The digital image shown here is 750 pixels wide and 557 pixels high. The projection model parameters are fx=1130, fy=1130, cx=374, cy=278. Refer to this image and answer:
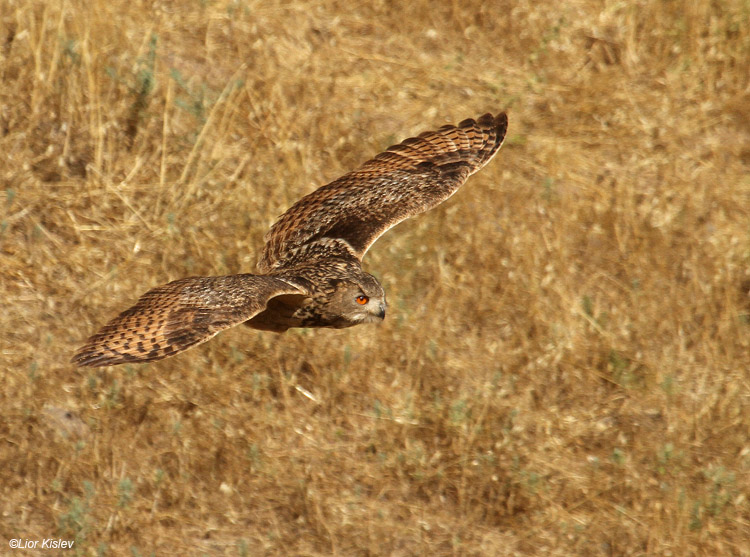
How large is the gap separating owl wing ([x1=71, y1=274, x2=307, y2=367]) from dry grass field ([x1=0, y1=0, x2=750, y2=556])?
1.93 meters

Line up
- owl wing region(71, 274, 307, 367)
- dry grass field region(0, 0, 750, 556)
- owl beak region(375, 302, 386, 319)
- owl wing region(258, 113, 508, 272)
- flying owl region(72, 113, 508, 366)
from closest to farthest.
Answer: owl wing region(71, 274, 307, 367) < flying owl region(72, 113, 508, 366) < owl beak region(375, 302, 386, 319) < owl wing region(258, 113, 508, 272) < dry grass field region(0, 0, 750, 556)

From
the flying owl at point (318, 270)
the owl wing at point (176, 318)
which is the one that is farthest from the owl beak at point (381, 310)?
the owl wing at point (176, 318)

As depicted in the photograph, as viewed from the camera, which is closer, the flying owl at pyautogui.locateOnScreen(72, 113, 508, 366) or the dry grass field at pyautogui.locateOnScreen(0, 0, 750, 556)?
the flying owl at pyautogui.locateOnScreen(72, 113, 508, 366)

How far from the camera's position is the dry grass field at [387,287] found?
8.04 metres

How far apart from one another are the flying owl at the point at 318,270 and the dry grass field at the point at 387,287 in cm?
117

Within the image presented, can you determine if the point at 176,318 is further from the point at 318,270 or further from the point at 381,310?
the point at 381,310

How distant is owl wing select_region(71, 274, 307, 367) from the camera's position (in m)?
5.86

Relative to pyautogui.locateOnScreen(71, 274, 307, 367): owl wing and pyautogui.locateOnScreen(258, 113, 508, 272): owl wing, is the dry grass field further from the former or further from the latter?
pyautogui.locateOnScreen(71, 274, 307, 367): owl wing

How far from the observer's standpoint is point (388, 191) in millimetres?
8008

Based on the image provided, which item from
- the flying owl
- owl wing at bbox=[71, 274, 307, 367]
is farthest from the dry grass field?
owl wing at bbox=[71, 274, 307, 367]

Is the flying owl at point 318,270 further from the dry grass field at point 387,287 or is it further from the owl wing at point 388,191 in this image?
the dry grass field at point 387,287

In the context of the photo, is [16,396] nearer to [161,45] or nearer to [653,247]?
[161,45]

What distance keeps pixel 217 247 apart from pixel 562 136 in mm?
3702

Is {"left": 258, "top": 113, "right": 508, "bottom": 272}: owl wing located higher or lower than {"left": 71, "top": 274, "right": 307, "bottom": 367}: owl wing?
higher
